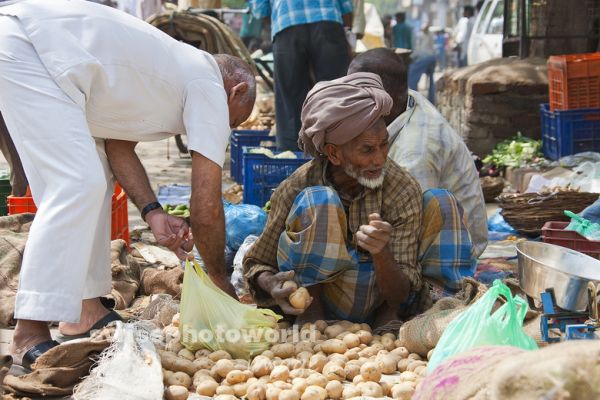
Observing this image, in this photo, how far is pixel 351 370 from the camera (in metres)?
3.46

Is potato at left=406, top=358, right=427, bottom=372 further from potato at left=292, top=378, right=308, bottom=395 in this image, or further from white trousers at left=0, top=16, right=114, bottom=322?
white trousers at left=0, top=16, right=114, bottom=322

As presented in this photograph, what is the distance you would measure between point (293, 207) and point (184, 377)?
0.88m

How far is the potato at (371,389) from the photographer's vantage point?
323 centimetres

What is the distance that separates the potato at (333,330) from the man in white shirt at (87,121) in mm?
435

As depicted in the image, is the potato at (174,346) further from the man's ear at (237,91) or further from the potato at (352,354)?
the man's ear at (237,91)

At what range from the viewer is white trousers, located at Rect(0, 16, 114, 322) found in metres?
3.42

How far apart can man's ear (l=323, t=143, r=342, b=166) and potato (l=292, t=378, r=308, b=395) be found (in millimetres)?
1053

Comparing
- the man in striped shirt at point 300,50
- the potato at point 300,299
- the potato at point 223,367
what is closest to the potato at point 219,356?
the potato at point 223,367

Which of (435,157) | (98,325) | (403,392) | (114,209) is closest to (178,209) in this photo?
(114,209)

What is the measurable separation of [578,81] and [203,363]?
17.9 ft

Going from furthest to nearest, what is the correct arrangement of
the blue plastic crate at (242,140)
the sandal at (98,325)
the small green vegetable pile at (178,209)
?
the blue plastic crate at (242,140) → the small green vegetable pile at (178,209) → the sandal at (98,325)

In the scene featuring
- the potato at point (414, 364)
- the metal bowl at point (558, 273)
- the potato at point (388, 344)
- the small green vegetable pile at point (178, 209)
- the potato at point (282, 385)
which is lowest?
Answer: the small green vegetable pile at point (178, 209)

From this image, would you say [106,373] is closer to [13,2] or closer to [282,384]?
[282,384]

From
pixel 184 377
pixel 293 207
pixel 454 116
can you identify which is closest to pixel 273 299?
pixel 293 207
